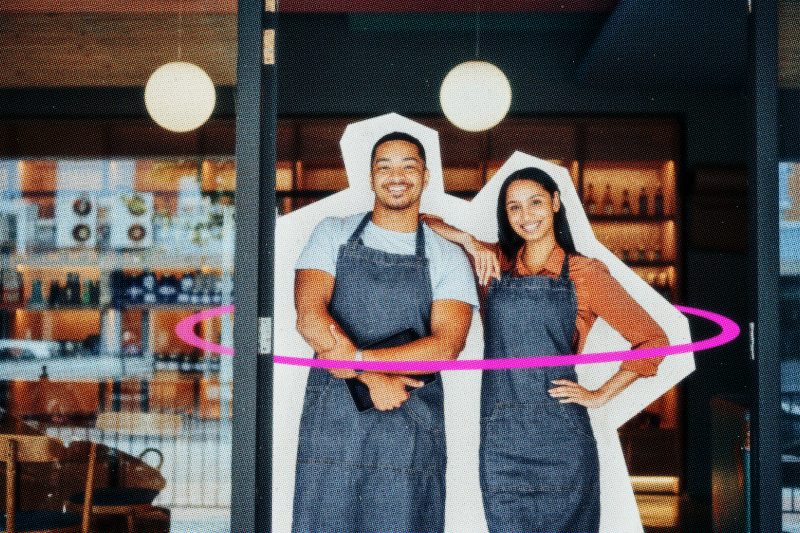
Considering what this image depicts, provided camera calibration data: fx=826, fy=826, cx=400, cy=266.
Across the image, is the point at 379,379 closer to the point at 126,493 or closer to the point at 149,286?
the point at 126,493

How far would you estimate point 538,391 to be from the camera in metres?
3.08

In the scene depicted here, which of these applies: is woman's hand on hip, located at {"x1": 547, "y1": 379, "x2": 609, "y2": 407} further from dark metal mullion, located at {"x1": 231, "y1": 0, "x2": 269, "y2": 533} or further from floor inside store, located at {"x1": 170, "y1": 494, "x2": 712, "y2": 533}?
dark metal mullion, located at {"x1": 231, "y1": 0, "x2": 269, "y2": 533}

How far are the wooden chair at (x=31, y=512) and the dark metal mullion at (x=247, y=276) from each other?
90 cm

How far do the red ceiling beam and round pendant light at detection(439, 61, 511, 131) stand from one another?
0.38m

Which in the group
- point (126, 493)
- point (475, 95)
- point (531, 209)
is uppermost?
point (475, 95)

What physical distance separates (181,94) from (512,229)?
4.98ft

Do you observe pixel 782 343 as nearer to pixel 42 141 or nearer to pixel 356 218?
pixel 356 218

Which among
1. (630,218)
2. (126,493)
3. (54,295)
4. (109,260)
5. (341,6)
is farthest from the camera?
(54,295)

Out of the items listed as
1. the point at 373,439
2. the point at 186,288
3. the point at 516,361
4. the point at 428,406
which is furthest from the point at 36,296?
the point at 516,361

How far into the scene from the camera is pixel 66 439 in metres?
4.40

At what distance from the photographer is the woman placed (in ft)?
10.1

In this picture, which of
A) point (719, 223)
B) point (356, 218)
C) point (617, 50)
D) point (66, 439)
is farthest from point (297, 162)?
point (719, 223)

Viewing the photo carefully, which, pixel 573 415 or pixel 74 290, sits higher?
pixel 74 290

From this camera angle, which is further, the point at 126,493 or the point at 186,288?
the point at 186,288
